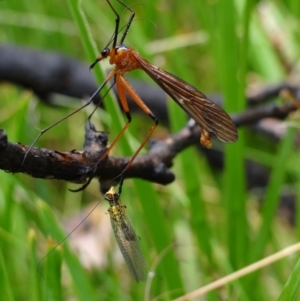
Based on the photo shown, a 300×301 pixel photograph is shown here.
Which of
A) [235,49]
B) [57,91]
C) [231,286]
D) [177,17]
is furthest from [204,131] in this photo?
[177,17]

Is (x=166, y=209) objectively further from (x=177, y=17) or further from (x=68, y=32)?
(x=177, y=17)

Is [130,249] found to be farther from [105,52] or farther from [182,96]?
[105,52]

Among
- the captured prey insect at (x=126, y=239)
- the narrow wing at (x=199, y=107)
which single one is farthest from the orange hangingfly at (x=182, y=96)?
the captured prey insect at (x=126, y=239)

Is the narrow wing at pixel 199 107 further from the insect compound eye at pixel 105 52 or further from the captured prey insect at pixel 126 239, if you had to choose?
the captured prey insect at pixel 126 239

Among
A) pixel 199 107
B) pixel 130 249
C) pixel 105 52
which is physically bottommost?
pixel 130 249

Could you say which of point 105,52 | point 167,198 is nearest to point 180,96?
point 105,52

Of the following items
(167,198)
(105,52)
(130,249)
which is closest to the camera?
(130,249)

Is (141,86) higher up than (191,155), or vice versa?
(141,86)

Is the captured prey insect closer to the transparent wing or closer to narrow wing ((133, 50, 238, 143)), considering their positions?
the transparent wing
